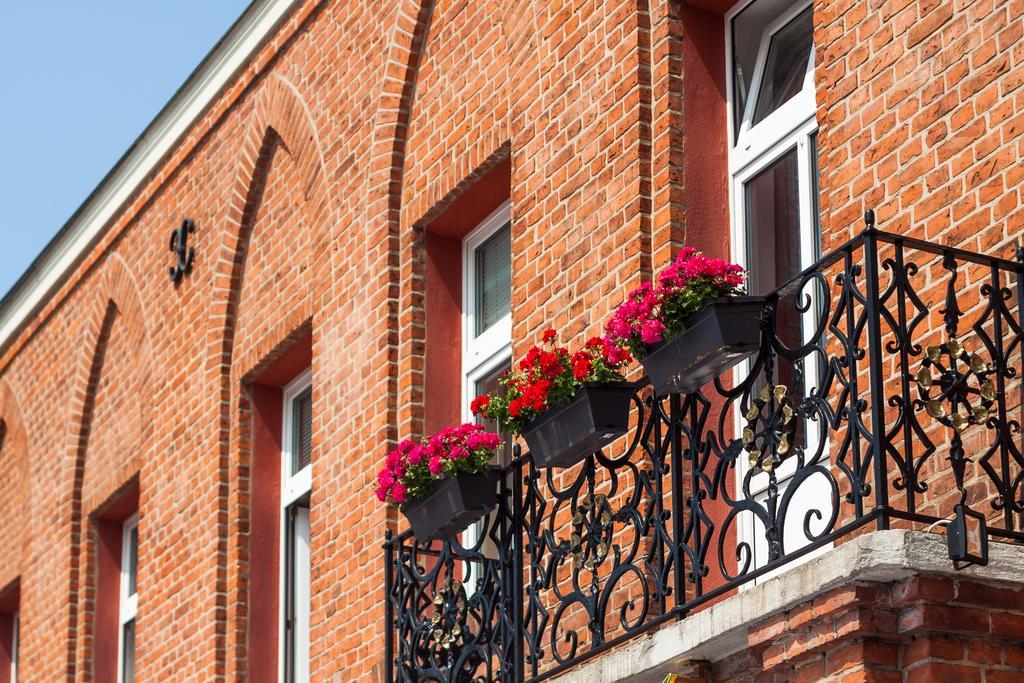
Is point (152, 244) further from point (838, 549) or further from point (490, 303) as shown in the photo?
point (838, 549)

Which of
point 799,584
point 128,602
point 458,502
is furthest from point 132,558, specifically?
point 799,584

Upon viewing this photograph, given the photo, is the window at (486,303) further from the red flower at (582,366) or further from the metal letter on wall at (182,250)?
the metal letter on wall at (182,250)

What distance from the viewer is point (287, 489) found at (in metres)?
14.4

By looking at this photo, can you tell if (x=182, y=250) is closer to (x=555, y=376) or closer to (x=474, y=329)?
(x=474, y=329)

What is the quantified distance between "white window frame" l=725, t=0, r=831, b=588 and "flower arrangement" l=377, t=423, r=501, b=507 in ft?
3.90

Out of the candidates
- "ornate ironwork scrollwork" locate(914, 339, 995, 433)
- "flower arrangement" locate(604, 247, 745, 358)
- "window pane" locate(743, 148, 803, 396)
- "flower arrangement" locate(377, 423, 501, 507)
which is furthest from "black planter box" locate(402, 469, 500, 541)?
"ornate ironwork scrollwork" locate(914, 339, 995, 433)

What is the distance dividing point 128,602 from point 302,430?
11.5ft

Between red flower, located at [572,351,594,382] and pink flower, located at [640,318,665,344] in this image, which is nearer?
pink flower, located at [640,318,665,344]

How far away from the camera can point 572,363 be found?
8.81 meters

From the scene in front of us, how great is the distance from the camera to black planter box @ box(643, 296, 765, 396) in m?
7.74

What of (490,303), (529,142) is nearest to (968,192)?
(529,142)

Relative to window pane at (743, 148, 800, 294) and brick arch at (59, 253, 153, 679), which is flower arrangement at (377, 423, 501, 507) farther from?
brick arch at (59, 253, 153, 679)

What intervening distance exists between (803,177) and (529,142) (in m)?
2.13

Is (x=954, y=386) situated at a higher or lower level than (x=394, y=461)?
lower
